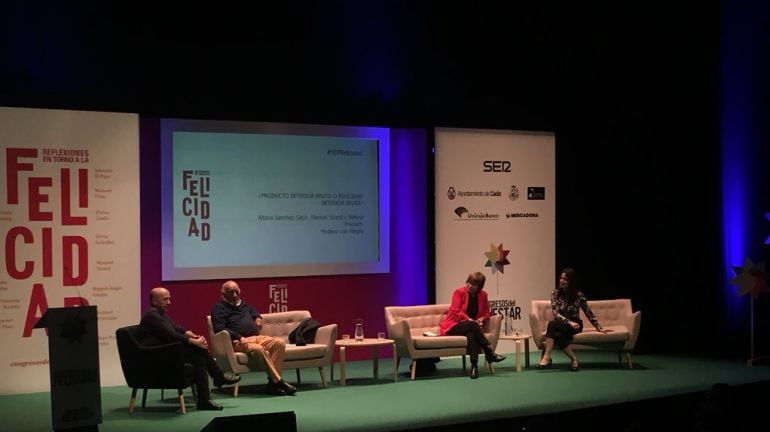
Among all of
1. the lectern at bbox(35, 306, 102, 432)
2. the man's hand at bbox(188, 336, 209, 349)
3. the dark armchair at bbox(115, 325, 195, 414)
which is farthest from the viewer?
the man's hand at bbox(188, 336, 209, 349)

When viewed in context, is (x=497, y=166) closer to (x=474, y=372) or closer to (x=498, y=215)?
(x=498, y=215)

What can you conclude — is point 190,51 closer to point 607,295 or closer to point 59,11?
point 59,11

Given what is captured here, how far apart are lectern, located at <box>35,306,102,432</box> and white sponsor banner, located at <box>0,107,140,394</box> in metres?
2.16

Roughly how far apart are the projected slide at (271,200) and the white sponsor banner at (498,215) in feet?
2.20

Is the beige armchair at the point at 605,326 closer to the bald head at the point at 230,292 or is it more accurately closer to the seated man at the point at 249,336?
the seated man at the point at 249,336

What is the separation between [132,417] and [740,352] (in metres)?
6.68

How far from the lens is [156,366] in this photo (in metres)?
7.77

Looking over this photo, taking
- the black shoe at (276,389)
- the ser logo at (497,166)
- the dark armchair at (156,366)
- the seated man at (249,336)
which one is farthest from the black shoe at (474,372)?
the dark armchair at (156,366)

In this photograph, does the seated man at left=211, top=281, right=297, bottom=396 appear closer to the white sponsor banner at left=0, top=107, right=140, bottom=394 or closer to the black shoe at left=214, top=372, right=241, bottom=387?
the black shoe at left=214, top=372, right=241, bottom=387

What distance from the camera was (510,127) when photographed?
11.2 meters

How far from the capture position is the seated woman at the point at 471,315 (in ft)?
31.0

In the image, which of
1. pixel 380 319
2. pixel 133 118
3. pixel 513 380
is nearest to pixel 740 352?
pixel 513 380

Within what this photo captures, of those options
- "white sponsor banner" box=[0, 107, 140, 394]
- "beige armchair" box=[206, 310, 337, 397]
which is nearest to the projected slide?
"white sponsor banner" box=[0, 107, 140, 394]

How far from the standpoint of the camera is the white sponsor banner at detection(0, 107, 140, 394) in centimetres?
877
